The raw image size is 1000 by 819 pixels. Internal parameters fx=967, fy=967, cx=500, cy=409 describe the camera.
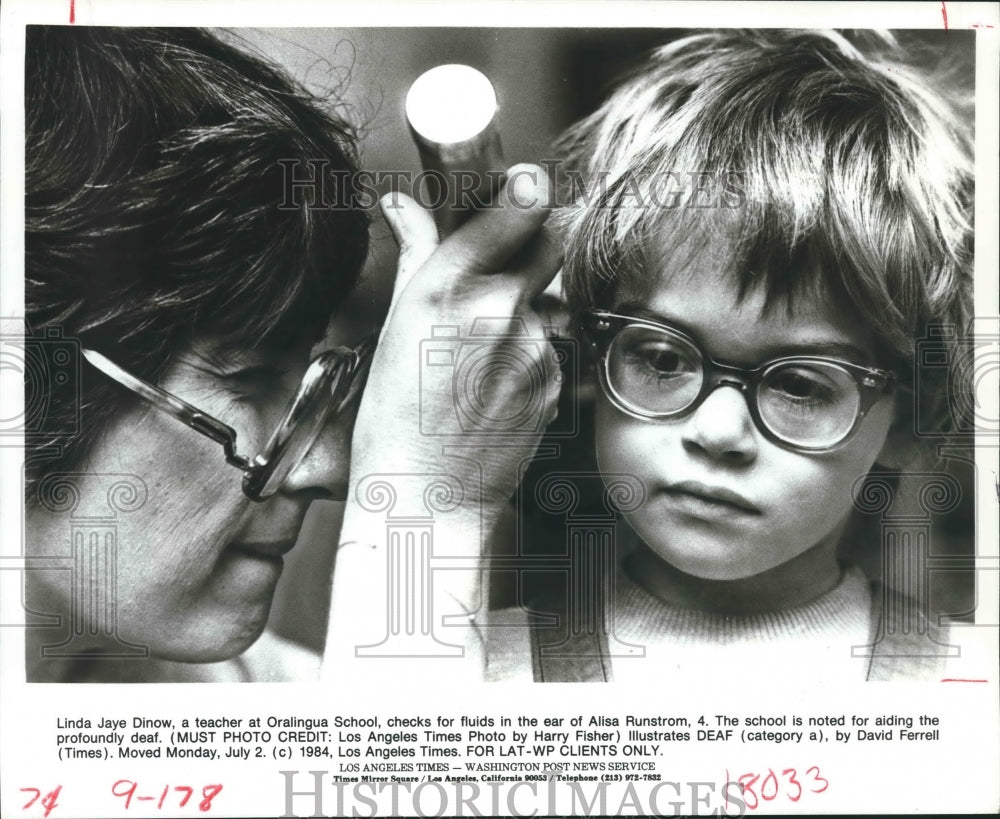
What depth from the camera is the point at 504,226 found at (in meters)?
1.80

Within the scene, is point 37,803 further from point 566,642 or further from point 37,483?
point 566,642

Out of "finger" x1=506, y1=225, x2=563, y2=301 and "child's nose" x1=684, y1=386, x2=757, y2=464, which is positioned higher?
"finger" x1=506, y1=225, x2=563, y2=301

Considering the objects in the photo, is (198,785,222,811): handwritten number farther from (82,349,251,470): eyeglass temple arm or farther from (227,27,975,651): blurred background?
(82,349,251,470): eyeglass temple arm

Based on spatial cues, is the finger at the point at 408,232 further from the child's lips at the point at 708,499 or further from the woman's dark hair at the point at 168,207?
the child's lips at the point at 708,499

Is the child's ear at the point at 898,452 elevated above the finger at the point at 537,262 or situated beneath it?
situated beneath

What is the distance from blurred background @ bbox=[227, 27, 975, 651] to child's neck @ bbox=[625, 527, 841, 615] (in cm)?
18

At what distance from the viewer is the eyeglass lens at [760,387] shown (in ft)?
5.83

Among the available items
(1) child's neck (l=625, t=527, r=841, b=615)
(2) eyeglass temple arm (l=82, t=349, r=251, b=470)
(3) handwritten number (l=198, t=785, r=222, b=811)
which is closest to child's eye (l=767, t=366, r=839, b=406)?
(1) child's neck (l=625, t=527, r=841, b=615)

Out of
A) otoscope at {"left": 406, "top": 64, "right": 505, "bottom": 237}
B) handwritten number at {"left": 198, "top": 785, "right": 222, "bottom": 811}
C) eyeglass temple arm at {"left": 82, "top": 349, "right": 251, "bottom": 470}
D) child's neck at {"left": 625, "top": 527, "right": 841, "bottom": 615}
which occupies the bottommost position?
handwritten number at {"left": 198, "top": 785, "right": 222, "bottom": 811}

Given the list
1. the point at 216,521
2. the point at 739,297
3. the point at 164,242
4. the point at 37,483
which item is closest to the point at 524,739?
the point at 216,521

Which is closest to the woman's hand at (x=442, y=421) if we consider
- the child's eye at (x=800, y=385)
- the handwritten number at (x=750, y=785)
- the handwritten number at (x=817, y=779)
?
the child's eye at (x=800, y=385)

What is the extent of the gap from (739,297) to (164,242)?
106cm

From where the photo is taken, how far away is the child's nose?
1.78 meters

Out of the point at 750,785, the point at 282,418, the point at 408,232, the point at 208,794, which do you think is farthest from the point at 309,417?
the point at 750,785
